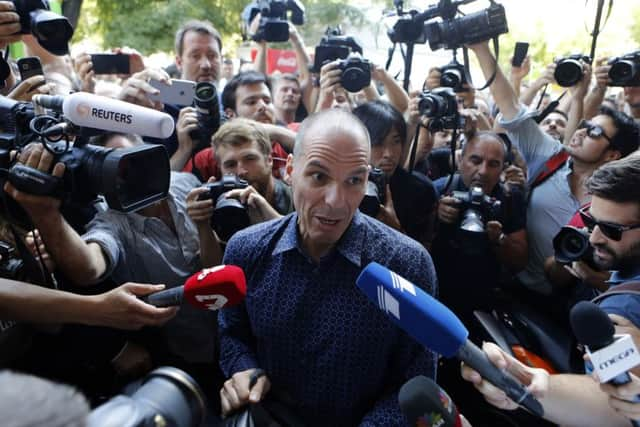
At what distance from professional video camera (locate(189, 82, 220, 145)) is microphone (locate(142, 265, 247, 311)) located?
138cm

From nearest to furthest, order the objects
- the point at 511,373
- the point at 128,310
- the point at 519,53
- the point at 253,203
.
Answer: the point at 511,373 < the point at 128,310 < the point at 253,203 < the point at 519,53

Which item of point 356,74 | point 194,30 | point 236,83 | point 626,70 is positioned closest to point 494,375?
point 356,74

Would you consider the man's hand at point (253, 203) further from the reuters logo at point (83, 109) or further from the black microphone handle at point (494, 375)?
the black microphone handle at point (494, 375)

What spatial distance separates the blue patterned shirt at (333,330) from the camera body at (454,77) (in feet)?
5.39

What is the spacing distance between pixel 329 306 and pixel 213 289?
419 mm

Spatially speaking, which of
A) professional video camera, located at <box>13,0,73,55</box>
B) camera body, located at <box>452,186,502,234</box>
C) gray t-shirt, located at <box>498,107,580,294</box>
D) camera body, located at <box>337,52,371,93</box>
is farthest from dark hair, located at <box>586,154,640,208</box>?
professional video camera, located at <box>13,0,73,55</box>

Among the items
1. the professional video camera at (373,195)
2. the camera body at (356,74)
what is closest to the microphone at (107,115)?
the professional video camera at (373,195)

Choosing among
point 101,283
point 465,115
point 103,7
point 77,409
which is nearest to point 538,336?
point 465,115

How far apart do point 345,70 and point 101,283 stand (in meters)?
1.85

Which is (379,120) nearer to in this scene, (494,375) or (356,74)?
(356,74)

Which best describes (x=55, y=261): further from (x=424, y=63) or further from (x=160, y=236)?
(x=424, y=63)

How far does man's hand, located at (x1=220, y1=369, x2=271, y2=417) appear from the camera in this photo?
1513 mm

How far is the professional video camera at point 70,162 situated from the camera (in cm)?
138

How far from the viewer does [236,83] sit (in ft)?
10.6
